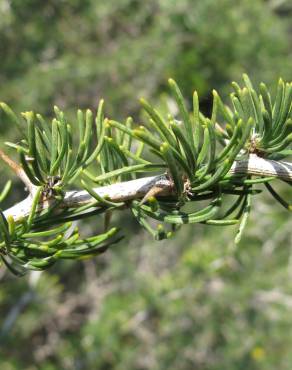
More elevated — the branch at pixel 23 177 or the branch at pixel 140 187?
the branch at pixel 23 177

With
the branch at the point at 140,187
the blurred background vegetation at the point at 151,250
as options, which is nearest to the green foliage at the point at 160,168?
the branch at the point at 140,187

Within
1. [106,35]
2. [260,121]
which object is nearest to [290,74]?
[106,35]

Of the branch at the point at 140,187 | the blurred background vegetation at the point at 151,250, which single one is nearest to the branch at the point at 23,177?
the branch at the point at 140,187

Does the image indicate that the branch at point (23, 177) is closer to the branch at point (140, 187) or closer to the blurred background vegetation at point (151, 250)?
the branch at point (140, 187)

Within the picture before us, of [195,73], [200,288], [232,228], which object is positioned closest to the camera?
[200,288]

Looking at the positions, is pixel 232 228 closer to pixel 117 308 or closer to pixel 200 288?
pixel 200 288

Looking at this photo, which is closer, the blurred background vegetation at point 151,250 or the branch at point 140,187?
the branch at point 140,187

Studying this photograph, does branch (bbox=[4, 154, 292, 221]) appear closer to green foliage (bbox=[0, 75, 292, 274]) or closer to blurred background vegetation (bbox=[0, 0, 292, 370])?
green foliage (bbox=[0, 75, 292, 274])

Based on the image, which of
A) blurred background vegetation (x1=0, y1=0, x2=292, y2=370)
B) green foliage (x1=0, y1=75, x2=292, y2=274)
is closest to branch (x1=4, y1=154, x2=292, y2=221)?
green foliage (x1=0, y1=75, x2=292, y2=274)
